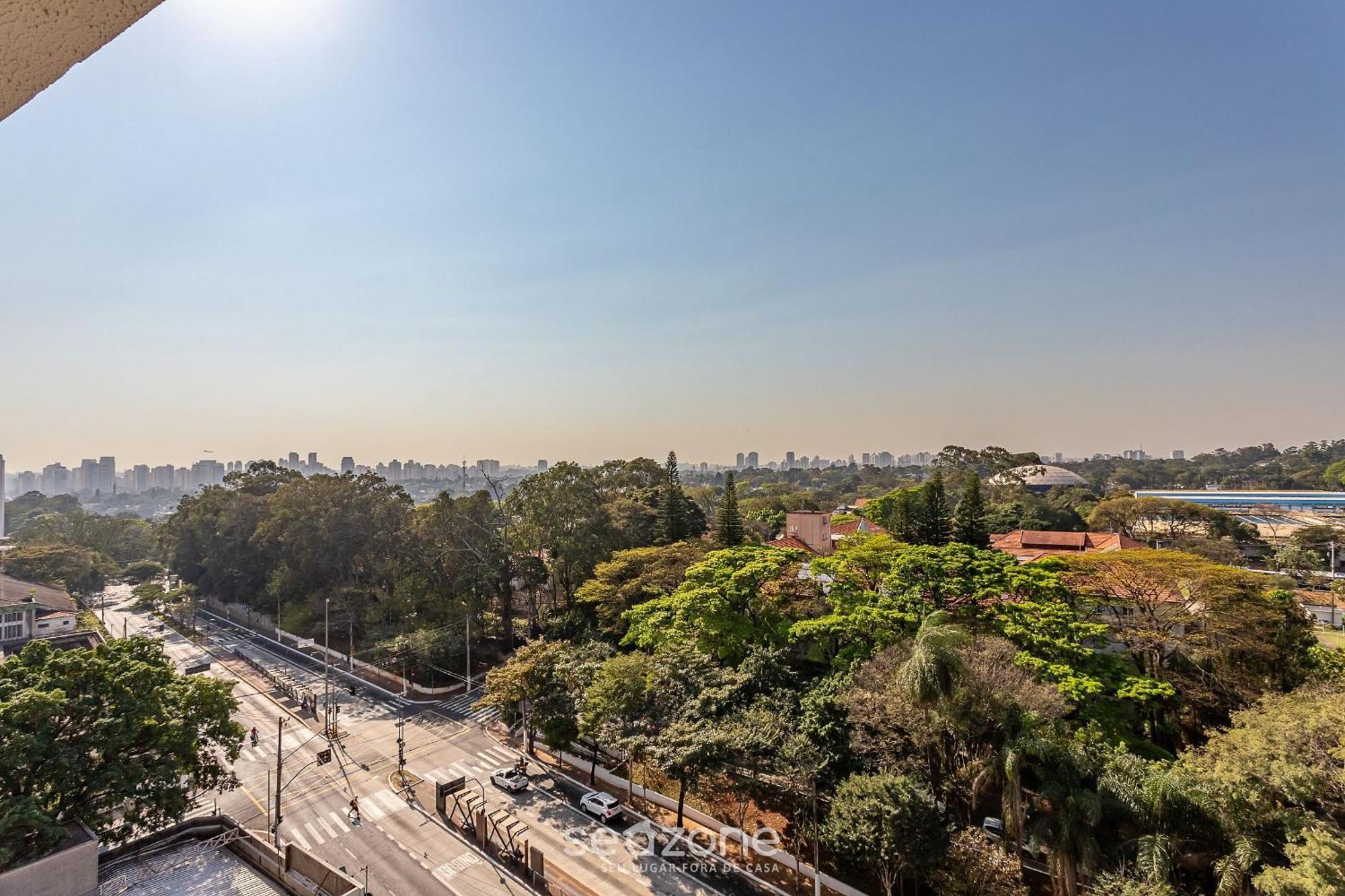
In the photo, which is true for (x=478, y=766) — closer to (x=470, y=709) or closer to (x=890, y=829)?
(x=470, y=709)

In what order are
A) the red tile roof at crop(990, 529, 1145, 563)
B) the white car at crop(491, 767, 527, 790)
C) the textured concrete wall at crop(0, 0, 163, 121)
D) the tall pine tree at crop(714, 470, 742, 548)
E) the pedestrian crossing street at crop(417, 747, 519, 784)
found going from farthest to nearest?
the tall pine tree at crop(714, 470, 742, 548) → the red tile roof at crop(990, 529, 1145, 563) → the pedestrian crossing street at crop(417, 747, 519, 784) → the white car at crop(491, 767, 527, 790) → the textured concrete wall at crop(0, 0, 163, 121)

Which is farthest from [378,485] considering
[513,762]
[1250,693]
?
[1250,693]

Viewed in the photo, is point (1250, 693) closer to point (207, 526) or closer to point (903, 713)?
point (903, 713)

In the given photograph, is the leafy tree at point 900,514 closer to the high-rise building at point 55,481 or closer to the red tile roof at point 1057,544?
the red tile roof at point 1057,544

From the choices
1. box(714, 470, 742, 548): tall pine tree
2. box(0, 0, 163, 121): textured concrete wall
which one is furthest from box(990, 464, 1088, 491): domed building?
box(0, 0, 163, 121): textured concrete wall

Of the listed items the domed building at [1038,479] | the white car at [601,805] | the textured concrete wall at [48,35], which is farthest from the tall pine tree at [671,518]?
the domed building at [1038,479]

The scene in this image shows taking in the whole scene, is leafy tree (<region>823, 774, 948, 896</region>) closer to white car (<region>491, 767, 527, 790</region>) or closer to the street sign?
white car (<region>491, 767, 527, 790</region>)

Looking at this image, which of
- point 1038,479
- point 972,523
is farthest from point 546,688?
point 1038,479
